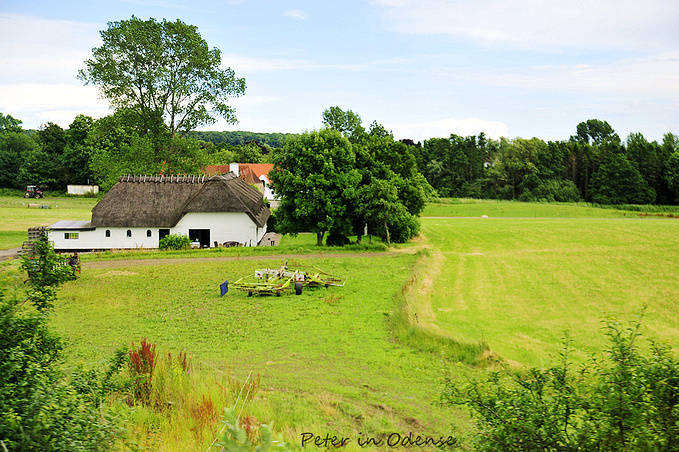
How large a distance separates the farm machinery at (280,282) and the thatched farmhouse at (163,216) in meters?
12.7

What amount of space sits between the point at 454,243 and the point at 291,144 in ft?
54.4

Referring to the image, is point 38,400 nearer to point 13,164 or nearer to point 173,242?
point 173,242

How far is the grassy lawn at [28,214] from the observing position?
1461 inches

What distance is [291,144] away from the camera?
3259 cm

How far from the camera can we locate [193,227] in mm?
35500

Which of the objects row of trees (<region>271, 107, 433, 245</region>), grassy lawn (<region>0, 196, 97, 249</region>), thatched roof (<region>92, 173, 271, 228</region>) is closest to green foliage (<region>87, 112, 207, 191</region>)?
thatched roof (<region>92, 173, 271, 228</region>)

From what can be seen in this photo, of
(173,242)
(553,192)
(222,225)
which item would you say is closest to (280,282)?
(173,242)

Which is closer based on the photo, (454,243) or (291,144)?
(291,144)

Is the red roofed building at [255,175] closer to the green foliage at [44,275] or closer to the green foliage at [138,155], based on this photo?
the green foliage at [138,155]

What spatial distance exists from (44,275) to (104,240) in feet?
91.6

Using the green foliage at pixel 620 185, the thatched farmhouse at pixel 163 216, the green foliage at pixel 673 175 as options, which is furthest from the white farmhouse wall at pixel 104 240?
the green foliage at pixel 673 175

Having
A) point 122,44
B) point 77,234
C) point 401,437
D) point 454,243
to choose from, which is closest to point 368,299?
point 401,437

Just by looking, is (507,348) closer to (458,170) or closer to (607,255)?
(607,255)

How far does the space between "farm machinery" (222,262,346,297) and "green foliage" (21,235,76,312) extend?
10.6 meters
